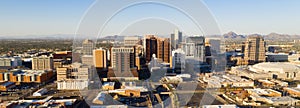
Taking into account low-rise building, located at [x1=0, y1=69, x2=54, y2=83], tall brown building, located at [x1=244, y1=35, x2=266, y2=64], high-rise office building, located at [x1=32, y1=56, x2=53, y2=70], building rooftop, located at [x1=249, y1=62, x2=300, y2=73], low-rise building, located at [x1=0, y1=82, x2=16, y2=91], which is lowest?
low-rise building, located at [x1=0, y1=82, x2=16, y2=91]

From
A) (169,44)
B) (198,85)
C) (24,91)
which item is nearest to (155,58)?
(169,44)

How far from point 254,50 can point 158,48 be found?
4441 millimetres

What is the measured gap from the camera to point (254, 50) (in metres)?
8.95

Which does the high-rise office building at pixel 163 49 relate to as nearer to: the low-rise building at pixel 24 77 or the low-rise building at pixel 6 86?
the low-rise building at pixel 24 77

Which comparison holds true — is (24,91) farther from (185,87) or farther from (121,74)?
(185,87)

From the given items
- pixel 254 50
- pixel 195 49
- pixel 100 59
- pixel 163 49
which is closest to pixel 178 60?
pixel 163 49

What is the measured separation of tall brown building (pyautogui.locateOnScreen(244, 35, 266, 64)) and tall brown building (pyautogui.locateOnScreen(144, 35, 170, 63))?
12.5 feet

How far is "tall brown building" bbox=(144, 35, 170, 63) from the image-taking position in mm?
6832

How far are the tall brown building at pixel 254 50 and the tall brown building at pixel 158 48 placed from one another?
3799 mm

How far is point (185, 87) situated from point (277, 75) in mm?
3602

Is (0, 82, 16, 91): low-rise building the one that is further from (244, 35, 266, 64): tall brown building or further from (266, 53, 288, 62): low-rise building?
(266, 53, 288, 62): low-rise building

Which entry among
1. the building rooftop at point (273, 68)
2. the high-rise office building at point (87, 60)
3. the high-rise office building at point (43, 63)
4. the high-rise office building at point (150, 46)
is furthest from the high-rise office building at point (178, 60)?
the high-rise office building at point (43, 63)

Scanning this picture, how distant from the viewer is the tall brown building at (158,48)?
22.4 ft

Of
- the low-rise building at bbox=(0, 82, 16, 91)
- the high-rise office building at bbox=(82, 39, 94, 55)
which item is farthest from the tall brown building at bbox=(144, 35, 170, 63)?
the low-rise building at bbox=(0, 82, 16, 91)
